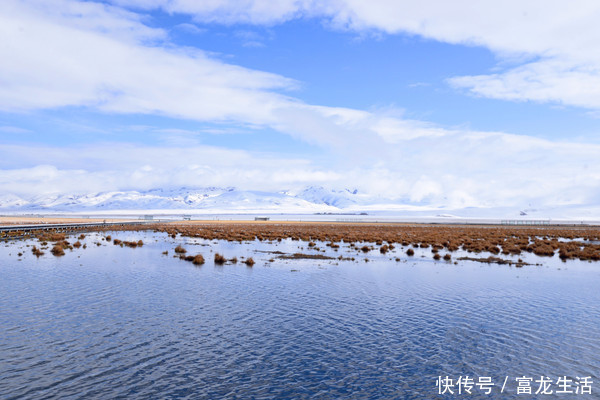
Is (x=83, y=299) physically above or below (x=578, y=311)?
above

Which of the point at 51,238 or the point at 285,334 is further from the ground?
the point at 51,238

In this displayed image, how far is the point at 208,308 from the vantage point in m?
19.3

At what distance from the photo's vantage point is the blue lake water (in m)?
11.2

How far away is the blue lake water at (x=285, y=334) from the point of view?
36.8ft

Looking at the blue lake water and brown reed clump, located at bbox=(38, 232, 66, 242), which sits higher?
brown reed clump, located at bbox=(38, 232, 66, 242)

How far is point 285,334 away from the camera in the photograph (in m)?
15.5

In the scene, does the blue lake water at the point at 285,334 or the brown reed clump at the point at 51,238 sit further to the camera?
the brown reed clump at the point at 51,238

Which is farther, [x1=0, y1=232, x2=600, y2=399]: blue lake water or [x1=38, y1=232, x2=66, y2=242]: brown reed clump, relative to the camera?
[x1=38, y1=232, x2=66, y2=242]: brown reed clump

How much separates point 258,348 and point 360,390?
4.31m

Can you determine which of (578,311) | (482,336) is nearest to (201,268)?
(482,336)

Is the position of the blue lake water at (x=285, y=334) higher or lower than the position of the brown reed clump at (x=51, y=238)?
lower

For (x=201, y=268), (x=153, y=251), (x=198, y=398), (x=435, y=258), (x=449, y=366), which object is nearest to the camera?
(x=198, y=398)

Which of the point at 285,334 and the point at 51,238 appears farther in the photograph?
the point at 51,238

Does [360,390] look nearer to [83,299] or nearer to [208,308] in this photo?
[208,308]
